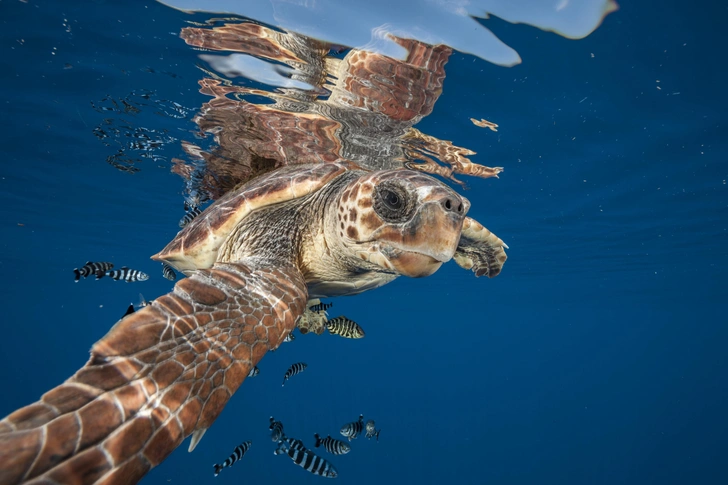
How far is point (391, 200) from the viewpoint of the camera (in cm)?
295

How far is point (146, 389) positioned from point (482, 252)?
4.89 metres

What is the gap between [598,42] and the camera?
16.6 ft

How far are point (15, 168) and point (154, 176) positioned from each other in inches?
161

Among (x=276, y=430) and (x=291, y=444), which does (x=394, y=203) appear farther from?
(x=276, y=430)

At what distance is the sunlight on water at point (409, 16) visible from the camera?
4.30 metres

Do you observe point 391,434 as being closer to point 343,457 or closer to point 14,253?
point 343,457

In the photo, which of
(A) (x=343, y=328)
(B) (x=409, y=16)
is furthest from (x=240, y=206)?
(B) (x=409, y=16)

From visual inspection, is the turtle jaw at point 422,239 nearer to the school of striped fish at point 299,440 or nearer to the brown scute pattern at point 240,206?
the brown scute pattern at point 240,206

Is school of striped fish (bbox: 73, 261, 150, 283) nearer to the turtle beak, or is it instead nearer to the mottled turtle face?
the mottled turtle face

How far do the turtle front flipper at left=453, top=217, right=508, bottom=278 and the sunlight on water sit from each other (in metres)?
2.63

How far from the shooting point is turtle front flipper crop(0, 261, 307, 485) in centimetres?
140

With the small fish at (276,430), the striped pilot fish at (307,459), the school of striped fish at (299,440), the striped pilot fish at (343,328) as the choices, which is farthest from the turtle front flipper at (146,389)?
the small fish at (276,430)

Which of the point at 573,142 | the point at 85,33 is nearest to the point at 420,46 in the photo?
the point at 85,33

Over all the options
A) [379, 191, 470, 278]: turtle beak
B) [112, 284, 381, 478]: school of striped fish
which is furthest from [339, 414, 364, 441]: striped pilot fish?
[379, 191, 470, 278]: turtle beak
